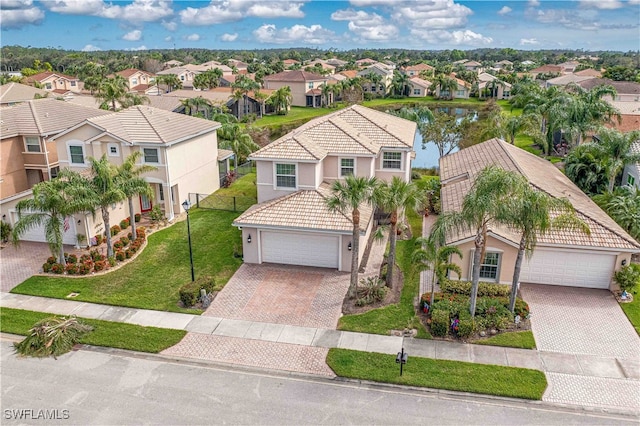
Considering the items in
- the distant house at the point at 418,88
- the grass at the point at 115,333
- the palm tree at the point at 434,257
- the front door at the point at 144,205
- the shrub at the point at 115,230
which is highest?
the distant house at the point at 418,88

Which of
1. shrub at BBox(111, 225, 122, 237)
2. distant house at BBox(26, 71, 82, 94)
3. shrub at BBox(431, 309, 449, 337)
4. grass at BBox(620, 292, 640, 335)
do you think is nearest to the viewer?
shrub at BBox(431, 309, 449, 337)

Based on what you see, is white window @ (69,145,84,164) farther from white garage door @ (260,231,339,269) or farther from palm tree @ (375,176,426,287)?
palm tree @ (375,176,426,287)

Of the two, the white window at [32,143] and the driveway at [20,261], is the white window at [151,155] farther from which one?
the white window at [32,143]

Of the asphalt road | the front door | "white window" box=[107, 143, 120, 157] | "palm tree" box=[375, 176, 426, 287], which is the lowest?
the asphalt road

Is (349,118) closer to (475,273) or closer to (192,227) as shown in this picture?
(192,227)

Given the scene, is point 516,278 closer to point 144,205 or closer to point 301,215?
point 301,215

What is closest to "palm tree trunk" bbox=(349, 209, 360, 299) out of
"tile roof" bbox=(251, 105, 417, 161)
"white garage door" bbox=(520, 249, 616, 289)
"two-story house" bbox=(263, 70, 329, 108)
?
"tile roof" bbox=(251, 105, 417, 161)

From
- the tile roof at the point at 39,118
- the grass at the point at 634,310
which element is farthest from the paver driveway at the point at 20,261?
the grass at the point at 634,310

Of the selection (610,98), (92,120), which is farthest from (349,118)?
(610,98)
